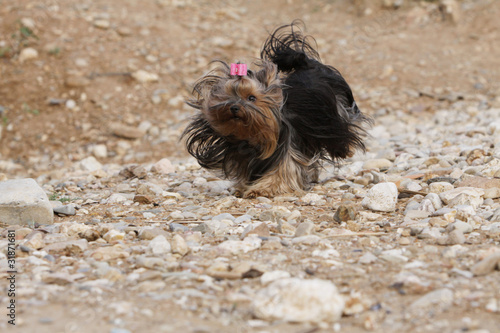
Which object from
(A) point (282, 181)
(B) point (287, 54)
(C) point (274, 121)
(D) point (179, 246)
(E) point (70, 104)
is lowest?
(D) point (179, 246)

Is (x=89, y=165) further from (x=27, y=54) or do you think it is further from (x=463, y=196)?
(x=463, y=196)

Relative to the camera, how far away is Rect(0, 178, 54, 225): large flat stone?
4121 millimetres

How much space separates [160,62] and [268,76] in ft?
19.8

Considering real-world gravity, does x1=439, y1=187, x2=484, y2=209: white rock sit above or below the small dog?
below

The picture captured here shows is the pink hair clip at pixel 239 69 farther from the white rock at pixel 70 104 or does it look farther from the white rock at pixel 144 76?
the white rock at pixel 144 76

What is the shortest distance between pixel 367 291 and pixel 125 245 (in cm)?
145

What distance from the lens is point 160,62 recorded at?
10.7 metres

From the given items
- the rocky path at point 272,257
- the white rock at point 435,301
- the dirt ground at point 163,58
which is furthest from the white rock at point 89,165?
the white rock at point 435,301

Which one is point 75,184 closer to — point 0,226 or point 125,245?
point 0,226

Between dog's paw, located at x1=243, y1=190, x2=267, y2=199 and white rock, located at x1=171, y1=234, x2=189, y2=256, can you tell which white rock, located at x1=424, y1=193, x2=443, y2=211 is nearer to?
dog's paw, located at x1=243, y1=190, x2=267, y2=199

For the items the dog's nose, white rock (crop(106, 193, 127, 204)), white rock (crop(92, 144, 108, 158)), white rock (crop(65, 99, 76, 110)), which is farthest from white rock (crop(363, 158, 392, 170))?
white rock (crop(65, 99, 76, 110))

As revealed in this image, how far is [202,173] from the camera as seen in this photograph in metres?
6.44

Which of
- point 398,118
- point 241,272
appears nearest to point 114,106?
point 398,118

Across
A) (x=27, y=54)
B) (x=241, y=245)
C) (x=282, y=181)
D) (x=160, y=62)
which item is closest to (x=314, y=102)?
(x=282, y=181)
